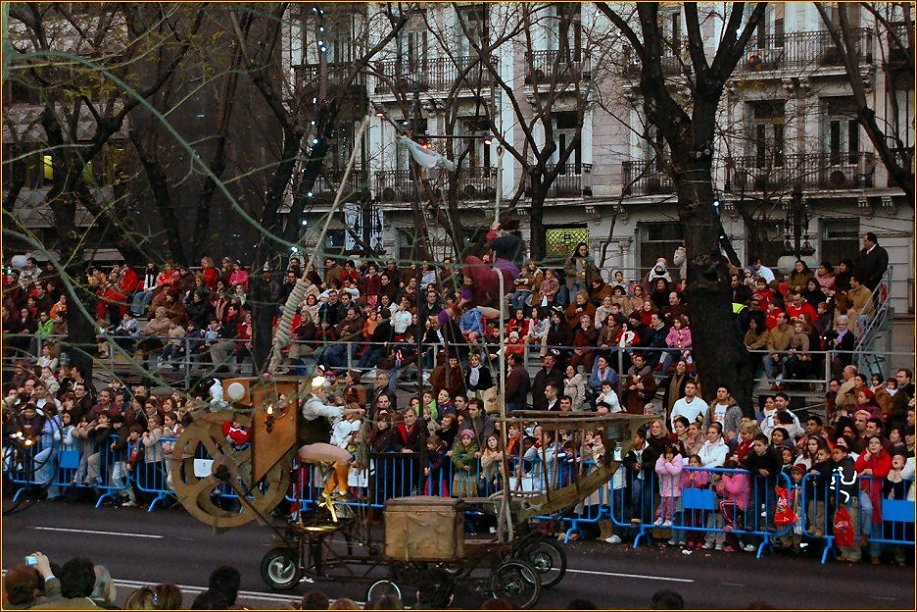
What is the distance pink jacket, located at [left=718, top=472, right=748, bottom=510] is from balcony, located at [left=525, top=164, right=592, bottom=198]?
19298mm

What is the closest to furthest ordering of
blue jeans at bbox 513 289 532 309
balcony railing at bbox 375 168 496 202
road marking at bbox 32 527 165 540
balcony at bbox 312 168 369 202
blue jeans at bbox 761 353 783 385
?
road marking at bbox 32 527 165 540 < blue jeans at bbox 761 353 783 385 < blue jeans at bbox 513 289 532 309 < balcony at bbox 312 168 369 202 < balcony railing at bbox 375 168 496 202

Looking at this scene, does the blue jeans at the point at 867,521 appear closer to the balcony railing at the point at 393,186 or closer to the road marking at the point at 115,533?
the road marking at the point at 115,533

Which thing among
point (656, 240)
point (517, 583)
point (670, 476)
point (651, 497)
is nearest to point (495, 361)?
point (651, 497)

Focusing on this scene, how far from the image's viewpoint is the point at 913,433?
14758 mm

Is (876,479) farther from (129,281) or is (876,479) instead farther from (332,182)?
(332,182)

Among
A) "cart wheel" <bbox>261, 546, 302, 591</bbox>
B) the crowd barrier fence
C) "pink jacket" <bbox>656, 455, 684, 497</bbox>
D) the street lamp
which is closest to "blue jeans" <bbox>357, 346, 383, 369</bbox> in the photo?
the crowd barrier fence

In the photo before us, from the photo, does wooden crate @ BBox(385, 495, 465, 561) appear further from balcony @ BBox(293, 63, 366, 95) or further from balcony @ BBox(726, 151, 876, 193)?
balcony @ BBox(726, 151, 876, 193)

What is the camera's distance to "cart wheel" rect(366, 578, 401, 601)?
41.4ft

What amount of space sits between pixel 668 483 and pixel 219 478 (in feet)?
17.2

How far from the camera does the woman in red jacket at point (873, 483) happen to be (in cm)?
1470

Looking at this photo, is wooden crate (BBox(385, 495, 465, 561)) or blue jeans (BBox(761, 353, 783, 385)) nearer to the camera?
wooden crate (BBox(385, 495, 465, 561))

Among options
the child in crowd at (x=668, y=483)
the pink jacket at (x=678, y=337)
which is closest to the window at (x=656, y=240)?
the pink jacket at (x=678, y=337)

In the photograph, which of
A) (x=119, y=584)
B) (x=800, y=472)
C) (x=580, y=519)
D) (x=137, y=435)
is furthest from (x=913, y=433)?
(x=137, y=435)

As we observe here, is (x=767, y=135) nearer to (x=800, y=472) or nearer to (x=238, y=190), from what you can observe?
(x=238, y=190)
